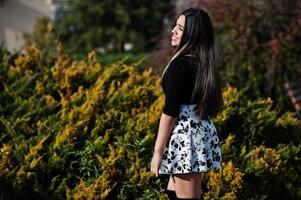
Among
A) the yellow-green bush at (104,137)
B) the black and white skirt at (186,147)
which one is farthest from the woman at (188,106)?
the yellow-green bush at (104,137)

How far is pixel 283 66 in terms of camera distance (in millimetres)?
7473

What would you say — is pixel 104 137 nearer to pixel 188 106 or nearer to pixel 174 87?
pixel 188 106

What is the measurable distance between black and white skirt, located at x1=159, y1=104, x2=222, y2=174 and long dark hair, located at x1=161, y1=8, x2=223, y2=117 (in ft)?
0.24

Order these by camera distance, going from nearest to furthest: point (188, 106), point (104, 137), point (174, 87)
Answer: point (174, 87), point (188, 106), point (104, 137)

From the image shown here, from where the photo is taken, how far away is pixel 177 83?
3369 millimetres

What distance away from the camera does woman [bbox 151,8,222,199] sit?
3.40 metres

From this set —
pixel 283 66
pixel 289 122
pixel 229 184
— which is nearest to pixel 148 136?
pixel 229 184

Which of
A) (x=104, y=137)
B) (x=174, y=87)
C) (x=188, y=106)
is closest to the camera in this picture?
(x=174, y=87)

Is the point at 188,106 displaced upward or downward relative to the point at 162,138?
upward

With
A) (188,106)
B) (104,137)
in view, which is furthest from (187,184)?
(104,137)

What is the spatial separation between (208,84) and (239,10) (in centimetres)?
432

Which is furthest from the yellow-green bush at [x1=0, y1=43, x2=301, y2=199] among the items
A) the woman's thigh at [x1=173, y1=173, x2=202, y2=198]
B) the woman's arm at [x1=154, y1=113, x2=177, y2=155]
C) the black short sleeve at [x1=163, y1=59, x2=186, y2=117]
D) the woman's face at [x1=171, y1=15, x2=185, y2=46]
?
the woman's face at [x1=171, y1=15, x2=185, y2=46]

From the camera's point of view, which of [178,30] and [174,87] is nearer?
[174,87]

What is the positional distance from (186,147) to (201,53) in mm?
509
